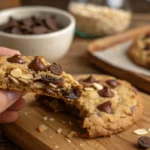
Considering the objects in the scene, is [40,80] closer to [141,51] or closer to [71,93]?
[71,93]

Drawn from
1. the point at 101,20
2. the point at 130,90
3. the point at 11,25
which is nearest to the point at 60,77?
the point at 130,90

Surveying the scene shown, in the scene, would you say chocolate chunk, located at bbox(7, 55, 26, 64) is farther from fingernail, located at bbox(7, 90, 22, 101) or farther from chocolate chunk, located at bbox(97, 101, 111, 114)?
chocolate chunk, located at bbox(97, 101, 111, 114)

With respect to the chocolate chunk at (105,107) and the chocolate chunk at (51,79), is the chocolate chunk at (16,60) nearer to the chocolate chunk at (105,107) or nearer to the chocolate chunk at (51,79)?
the chocolate chunk at (51,79)

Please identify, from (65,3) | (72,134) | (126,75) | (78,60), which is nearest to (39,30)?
(78,60)

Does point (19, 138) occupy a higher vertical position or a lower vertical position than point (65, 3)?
higher

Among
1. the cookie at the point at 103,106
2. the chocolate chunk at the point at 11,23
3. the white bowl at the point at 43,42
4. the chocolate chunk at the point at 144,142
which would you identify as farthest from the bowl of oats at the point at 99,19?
the chocolate chunk at the point at 144,142

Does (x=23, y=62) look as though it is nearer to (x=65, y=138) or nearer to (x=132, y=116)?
(x=65, y=138)

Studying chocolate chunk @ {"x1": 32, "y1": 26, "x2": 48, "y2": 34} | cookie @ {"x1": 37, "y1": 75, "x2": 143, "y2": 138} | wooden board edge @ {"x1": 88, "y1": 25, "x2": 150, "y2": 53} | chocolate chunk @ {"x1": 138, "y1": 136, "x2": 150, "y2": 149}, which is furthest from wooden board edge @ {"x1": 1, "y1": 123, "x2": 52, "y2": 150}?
wooden board edge @ {"x1": 88, "y1": 25, "x2": 150, "y2": 53}
